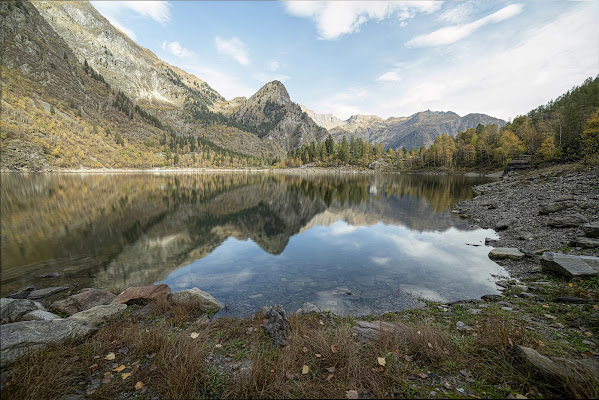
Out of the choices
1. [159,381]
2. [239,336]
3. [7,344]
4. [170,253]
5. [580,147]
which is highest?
[580,147]

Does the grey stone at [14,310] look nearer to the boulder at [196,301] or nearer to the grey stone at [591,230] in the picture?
the boulder at [196,301]

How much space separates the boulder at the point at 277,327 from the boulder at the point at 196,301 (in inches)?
133

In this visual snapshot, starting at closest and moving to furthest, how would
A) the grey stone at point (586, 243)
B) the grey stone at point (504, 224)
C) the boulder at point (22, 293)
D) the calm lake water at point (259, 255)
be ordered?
the boulder at point (22, 293), the calm lake water at point (259, 255), the grey stone at point (586, 243), the grey stone at point (504, 224)

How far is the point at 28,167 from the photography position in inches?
4355

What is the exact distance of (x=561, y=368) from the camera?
150 inches

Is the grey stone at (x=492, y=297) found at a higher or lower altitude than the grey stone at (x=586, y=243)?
lower

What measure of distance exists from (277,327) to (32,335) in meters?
5.65

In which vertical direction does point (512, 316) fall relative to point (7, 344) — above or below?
below

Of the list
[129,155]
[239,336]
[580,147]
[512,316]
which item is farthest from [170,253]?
[129,155]

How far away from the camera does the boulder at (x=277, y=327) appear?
637cm

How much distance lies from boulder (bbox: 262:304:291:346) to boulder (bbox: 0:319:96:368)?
15.9 ft

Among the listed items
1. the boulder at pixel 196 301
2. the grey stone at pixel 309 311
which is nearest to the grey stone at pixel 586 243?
the grey stone at pixel 309 311

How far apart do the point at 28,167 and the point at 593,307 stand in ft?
571

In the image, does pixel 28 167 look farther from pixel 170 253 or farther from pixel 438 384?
pixel 438 384
